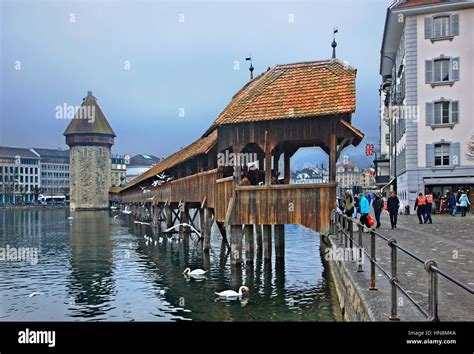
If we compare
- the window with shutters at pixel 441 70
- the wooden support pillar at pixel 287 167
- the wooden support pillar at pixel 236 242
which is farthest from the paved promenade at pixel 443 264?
the window with shutters at pixel 441 70

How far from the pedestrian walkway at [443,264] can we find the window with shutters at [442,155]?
11365 mm

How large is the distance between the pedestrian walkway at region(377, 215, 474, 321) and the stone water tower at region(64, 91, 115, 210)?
6527 cm

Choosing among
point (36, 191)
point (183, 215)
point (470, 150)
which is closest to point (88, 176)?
point (36, 191)

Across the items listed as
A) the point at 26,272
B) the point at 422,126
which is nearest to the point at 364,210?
the point at 26,272

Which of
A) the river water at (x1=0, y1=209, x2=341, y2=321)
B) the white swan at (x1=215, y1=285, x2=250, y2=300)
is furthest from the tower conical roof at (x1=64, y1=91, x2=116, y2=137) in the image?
the white swan at (x1=215, y1=285, x2=250, y2=300)

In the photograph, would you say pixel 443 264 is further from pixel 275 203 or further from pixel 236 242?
pixel 236 242

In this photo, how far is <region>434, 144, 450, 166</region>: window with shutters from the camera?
27.1 metres

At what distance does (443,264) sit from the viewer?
29.2 ft

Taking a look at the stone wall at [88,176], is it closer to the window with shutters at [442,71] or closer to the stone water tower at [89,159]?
the stone water tower at [89,159]

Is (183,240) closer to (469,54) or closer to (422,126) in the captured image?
(422,126)

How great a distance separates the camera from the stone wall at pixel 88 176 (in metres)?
76.8

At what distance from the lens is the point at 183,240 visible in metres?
25.0
